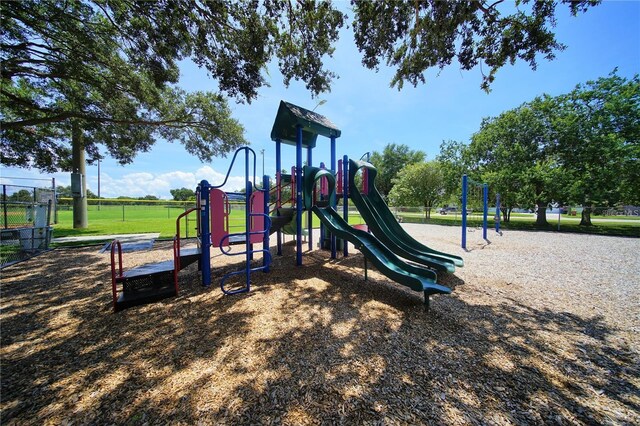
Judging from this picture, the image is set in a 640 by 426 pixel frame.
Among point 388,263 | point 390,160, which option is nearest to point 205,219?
point 388,263

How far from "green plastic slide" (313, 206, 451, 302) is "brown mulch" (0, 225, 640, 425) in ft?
1.31

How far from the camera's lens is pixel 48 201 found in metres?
8.05

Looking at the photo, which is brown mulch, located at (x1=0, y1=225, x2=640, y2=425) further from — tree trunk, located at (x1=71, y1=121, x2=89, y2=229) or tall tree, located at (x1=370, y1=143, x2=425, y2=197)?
tall tree, located at (x1=370, y1=143, x2=425, y2=197)

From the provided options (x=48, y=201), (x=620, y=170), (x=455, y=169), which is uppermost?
(x=455, y=169)

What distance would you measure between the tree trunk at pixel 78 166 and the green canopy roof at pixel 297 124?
874cm

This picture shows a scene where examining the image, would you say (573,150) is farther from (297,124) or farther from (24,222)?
(24,222)

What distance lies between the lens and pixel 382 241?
5973mm

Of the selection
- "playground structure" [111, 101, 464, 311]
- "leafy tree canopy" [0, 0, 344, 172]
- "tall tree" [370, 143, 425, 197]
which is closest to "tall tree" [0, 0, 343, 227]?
"leafy tree canopy" [0, 0, 344, 172]

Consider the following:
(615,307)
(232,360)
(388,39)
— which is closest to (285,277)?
(232,360)

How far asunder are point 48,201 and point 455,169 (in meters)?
26.5

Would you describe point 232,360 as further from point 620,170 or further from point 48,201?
point 620,170

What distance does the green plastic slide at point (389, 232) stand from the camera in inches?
210

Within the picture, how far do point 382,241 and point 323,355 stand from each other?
3890mm

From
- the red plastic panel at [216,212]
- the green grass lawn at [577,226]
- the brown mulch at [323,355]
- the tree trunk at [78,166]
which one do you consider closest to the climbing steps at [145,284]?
the brown mulch at [323,355]
